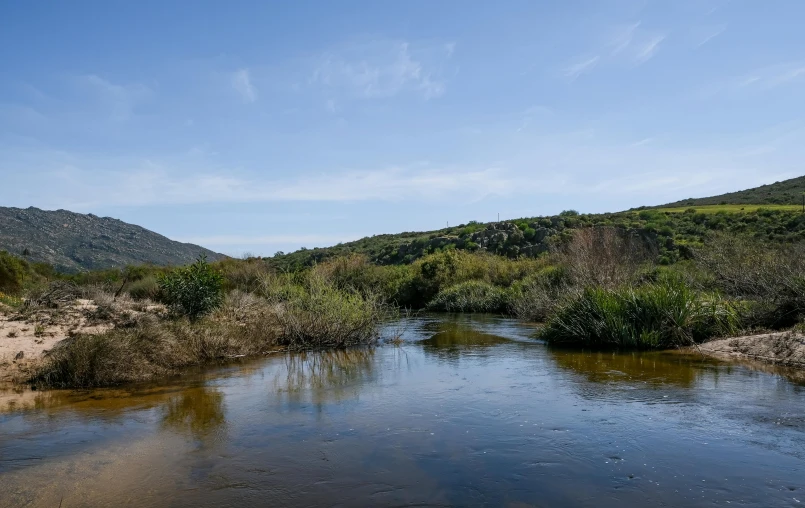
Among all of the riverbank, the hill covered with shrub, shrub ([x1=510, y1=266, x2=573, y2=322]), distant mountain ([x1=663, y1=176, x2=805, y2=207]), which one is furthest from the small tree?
distant mountain ([x1=663, y1=176, x2=805, y2=207])

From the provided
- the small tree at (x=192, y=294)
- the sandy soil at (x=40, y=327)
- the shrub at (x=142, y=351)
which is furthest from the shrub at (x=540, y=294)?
the sandy soil at (x=40, y=327)

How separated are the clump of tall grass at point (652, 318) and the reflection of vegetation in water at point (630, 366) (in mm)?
1046

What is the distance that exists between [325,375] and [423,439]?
6.55 metres

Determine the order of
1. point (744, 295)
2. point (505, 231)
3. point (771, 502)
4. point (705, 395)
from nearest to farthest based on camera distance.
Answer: point (771, 502) < point (705, 395) < point (744, 295) < point (505, 231)

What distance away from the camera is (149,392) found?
560 inches

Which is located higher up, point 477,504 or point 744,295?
point 744,295

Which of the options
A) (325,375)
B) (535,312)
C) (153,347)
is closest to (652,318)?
A: (535,312)

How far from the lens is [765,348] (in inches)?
639

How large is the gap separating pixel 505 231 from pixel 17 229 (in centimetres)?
5579

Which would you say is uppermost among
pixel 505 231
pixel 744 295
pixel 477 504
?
pixel 505 231

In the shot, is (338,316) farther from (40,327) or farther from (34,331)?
(34,331)

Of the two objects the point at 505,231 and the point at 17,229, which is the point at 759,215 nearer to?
the point at 505,231

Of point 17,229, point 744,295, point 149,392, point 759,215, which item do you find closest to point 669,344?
point 744,295

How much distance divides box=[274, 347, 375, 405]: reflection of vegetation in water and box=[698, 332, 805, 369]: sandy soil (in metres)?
9.69
